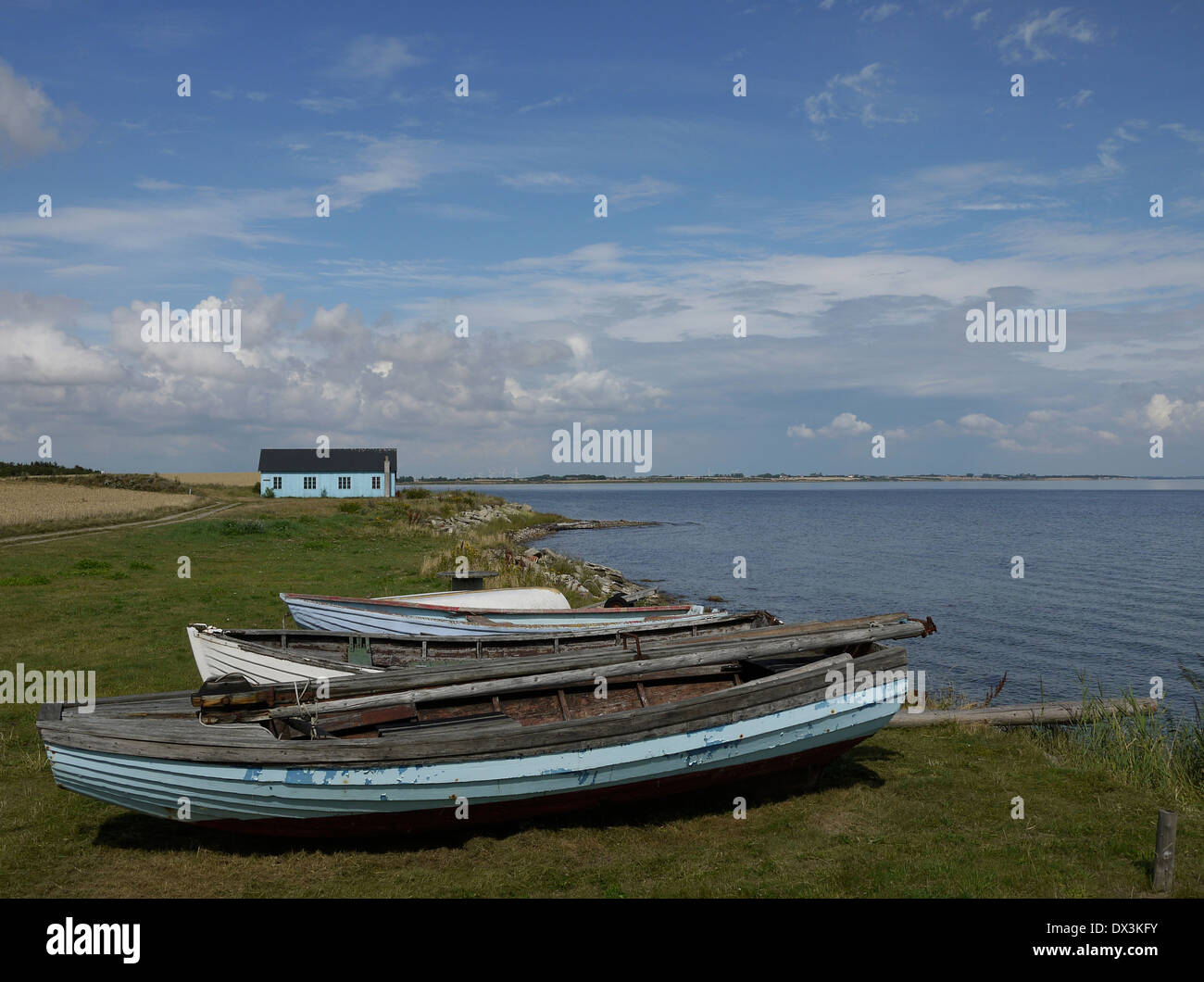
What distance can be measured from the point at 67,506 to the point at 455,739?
52505 mm

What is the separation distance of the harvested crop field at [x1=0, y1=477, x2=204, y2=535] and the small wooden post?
42.9 meters

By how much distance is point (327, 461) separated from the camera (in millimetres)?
86125

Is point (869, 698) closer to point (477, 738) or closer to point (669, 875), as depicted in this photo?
point (669, 875)

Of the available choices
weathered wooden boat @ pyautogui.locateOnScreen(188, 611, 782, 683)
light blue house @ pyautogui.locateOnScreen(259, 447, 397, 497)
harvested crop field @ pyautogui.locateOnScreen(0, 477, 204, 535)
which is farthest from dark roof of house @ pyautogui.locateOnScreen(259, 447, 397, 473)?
weathered wooden boat @ pyautogui.locateOnScreen(188, 611, 782, 683)

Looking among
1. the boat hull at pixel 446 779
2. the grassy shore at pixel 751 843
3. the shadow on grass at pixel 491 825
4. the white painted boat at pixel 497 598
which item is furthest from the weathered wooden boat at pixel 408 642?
the white painted boat at pixel 497 598

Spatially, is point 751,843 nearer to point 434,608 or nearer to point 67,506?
point 434,608

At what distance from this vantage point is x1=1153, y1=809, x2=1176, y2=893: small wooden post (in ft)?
22.9

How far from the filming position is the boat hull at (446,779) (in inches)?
286

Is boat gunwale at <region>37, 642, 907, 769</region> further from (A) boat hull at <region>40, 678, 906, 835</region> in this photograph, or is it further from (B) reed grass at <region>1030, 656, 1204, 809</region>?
(B) reed grass at <region>1030, 656, 1204, 809</region>

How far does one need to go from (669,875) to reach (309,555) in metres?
28.9

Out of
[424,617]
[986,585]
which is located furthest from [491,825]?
[986,585]
